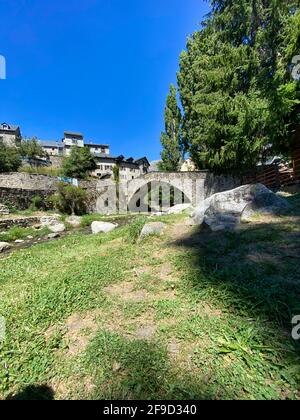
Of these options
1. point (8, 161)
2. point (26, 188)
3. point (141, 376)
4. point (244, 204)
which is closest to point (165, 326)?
point (141, 376)

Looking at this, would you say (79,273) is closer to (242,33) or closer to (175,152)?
(242,33)

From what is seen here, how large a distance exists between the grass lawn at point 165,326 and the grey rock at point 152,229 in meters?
1.07

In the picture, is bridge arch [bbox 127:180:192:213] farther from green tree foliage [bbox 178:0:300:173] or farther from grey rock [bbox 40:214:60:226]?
grey rock [bbox 40:214:60:226]

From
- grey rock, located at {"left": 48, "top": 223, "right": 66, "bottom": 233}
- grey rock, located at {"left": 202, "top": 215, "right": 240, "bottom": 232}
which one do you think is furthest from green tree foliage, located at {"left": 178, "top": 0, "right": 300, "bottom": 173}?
grey rock, located at {"left": 48, "top": 223, "right": 66, "bottom": 233}

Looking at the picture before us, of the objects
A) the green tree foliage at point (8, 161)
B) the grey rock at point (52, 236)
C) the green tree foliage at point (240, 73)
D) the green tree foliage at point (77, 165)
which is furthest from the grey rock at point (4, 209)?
the green tree foliage at point (77, 165)

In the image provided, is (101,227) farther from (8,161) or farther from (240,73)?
(8,161)

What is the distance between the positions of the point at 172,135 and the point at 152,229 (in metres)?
18.1

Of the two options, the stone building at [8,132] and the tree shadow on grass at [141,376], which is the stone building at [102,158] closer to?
the stone building at [8,132]

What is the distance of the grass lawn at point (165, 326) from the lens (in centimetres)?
140

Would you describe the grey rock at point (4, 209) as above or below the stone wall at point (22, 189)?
below

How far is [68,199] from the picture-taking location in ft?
50.1
